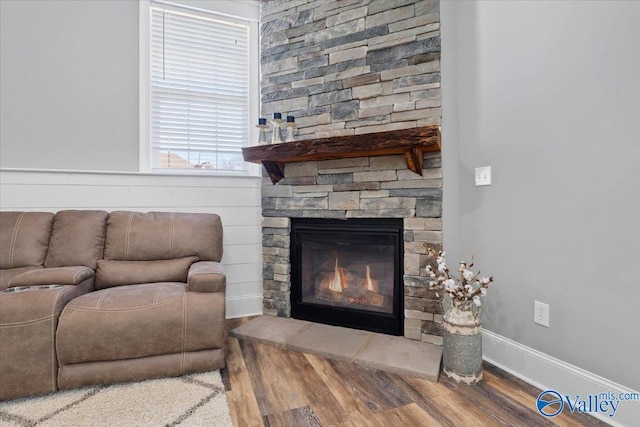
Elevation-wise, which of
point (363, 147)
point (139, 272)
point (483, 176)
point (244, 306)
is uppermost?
point (363, 147)

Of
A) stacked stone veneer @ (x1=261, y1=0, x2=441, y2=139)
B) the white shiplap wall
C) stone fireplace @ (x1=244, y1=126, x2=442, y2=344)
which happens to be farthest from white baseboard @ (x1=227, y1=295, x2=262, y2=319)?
stacked stone veneer @ (x1=261, y1=0, x2=441, y2=139)

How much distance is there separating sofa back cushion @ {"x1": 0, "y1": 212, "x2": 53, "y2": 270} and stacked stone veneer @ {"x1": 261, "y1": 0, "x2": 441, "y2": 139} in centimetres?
188

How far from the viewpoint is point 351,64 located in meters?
2.45

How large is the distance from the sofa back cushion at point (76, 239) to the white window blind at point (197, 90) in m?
0.69

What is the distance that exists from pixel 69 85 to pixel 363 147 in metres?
2.36

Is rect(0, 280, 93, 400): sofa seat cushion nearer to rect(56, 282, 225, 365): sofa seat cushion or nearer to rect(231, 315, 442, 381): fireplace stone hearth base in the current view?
rect(56, 282, 225, 365): sofa seat cushion

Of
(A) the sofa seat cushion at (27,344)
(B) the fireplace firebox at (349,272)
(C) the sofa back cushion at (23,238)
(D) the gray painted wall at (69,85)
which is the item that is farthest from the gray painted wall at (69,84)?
(B) the fireplace firebox at (349,272)

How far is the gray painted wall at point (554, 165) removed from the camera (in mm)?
1393

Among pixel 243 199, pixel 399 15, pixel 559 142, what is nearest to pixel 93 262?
pixel 243 199

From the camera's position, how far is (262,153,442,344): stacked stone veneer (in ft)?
7.22

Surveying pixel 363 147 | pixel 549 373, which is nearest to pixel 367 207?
pixel 363 147

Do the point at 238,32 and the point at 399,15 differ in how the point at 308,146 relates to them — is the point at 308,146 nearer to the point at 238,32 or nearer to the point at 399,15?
the point at 399,15

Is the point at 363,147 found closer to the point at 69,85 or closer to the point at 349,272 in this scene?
the point at 349,272

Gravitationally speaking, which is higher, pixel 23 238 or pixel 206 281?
pixel 23 238
